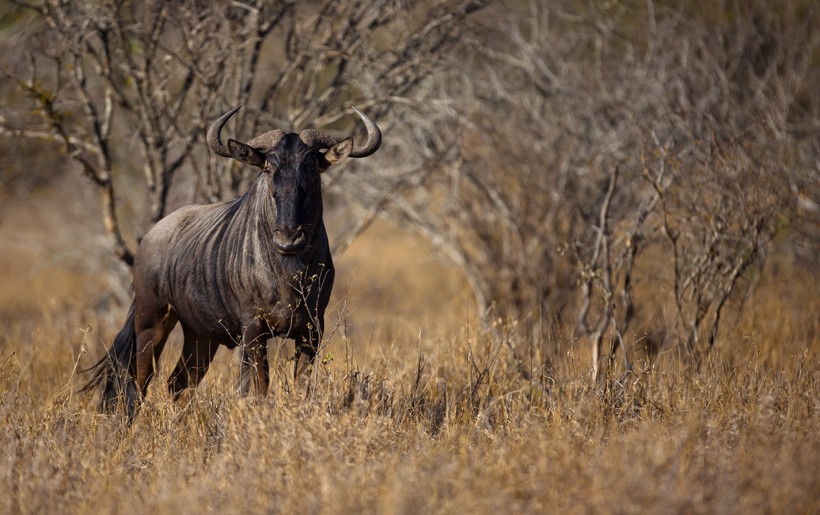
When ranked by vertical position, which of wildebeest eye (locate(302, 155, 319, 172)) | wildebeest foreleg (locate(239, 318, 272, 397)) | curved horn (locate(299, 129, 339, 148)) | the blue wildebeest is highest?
curved horn (locate(299, 129, 339, 148))

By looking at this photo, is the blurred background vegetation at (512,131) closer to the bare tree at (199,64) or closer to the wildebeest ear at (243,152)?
the bare tree at (199,64)

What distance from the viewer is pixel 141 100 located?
6.93 m

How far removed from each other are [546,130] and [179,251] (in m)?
4.34

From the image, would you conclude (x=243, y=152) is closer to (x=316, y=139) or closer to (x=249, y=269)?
(x=316, y=139)

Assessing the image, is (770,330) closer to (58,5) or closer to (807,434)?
(807,434)

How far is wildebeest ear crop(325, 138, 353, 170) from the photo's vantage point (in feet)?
16.7

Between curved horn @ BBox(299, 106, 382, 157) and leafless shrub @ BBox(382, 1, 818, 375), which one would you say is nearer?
curved horn @ BBox(299, 106, 382, 157)

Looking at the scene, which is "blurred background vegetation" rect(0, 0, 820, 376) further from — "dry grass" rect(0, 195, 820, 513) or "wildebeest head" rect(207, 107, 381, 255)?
"wildebeest head" rect(207, 107, 381, 255)

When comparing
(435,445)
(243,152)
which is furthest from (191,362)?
(435,445)

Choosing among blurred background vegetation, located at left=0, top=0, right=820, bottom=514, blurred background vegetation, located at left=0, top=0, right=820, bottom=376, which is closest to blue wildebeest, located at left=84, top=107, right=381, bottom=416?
blurred background vegetation, located at left=0, top=0, right=820, bottom=514

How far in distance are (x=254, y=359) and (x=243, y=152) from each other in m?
1.15

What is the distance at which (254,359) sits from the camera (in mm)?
5039

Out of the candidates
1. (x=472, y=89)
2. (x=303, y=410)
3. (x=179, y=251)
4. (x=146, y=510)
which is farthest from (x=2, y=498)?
(x=472, y=89)

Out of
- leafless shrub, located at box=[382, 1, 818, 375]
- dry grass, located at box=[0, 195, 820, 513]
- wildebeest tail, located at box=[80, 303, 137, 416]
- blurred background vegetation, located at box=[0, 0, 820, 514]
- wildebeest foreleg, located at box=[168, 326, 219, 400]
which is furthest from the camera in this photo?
leafless shrub, located at box=[382, 1, 818, 375]
